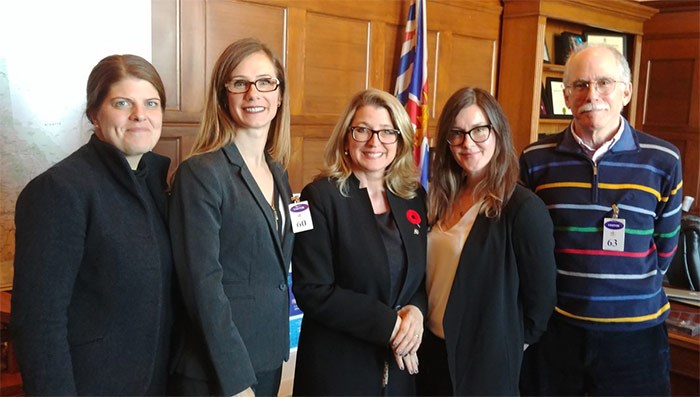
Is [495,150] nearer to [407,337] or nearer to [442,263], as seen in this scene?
[442,263]

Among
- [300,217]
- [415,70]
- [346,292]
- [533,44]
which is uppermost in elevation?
[533,44]

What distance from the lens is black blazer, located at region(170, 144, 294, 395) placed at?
60.1 inches

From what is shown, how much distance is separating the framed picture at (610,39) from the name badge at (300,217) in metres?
4.19

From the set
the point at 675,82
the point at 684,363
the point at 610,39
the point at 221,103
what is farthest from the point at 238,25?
the point at 675,82

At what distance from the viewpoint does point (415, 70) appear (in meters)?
4.04

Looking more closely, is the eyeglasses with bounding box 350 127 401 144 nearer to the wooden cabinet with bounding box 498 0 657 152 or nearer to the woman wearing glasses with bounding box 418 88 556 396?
the woman wearing glasses with bounding box 418 88 556 396

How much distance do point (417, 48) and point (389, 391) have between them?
8.91 feet

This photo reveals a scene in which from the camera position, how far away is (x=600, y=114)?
199 centimetres

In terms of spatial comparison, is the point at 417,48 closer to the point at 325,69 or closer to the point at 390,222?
the point at 325,69

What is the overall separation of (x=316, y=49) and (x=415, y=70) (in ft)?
2.40

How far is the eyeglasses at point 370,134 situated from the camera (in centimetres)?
184

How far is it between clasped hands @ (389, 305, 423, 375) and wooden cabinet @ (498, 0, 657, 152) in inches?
129

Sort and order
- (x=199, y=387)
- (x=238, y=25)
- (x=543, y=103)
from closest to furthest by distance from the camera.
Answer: (x=199, y=387)
(x=238, y=25)
(x=543, y=103)

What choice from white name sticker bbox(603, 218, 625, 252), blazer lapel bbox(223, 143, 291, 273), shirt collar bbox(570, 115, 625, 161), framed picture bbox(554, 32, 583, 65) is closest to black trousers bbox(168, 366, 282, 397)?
blazer lapel bbox(223, 143, 291, 273)
